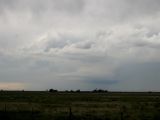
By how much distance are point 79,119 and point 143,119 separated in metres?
6.16

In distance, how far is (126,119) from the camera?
108 feet

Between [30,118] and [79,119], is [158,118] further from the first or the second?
[30,118]

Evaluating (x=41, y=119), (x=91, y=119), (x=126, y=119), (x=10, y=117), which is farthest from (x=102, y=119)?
(x=10, y=117)

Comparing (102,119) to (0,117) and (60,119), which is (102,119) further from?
(0,117)

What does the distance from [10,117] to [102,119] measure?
8.02 metres

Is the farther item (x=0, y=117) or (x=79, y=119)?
(x=79, y=119)

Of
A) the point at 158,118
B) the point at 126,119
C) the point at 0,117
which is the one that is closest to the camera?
the point at 0,117

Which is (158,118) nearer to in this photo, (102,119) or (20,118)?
(102,119)

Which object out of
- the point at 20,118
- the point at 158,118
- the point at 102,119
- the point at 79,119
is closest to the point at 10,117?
the point at 20,118

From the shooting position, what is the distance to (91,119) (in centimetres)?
3100

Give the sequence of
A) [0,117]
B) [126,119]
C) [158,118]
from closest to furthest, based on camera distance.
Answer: [0,117]
[158,118]
[126,119]

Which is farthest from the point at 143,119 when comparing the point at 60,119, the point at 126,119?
the point at 60,119

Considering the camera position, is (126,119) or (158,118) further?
(126,119)

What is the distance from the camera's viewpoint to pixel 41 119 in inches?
1224
